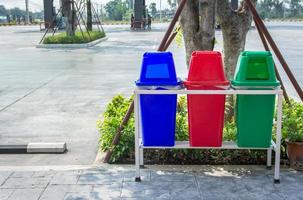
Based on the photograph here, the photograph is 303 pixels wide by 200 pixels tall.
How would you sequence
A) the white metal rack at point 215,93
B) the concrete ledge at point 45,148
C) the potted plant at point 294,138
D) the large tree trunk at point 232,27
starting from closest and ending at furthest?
the white metal rack at point 215,93 → the potted plant at point 294,138 → the concrete ledge at point 45,148 → the large tree trunk at point 232,27

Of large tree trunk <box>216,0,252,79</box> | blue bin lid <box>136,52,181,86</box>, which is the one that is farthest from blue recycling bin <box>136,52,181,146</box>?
large tree trunk <box>216,0,252,79</box>

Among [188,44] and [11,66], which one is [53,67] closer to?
[11,66]

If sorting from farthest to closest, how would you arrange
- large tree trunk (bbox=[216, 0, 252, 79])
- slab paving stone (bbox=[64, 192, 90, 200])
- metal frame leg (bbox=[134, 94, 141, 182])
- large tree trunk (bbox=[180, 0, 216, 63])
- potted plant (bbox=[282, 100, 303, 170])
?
large tree trunk (bbox=[216, 0, 252, 79])
large tree trunk (bbox=[180, 0, 216, 63])
potted plant (bbox=[282, 100, 303, 170])
metal frame leg (bbox=[134, 94, 141, 182])
slab paving stone (bbox=[64, 192, 90, 200])

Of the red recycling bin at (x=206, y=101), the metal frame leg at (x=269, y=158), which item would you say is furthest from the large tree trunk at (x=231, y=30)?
the red recycling bin at (x=206, y=101)

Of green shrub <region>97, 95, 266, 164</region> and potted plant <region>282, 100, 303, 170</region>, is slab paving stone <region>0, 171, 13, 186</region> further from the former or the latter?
potted plant <region>282, 100, 303, 170</region>

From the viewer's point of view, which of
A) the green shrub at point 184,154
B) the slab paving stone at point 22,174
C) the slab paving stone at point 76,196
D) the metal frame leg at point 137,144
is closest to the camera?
the slab paving stone at point 76,196

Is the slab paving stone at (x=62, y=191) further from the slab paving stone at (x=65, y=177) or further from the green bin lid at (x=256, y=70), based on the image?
the green bin lid at (x=256, y=70)

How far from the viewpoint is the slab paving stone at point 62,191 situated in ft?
14.3

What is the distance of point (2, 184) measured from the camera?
15.3ft

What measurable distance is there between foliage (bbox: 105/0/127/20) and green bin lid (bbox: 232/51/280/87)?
69358 millimetres

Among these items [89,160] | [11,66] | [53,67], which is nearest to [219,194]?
[89,160]

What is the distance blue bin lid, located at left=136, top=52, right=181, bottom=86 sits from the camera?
182 inches

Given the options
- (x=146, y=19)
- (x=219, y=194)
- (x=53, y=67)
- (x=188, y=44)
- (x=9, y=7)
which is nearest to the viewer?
(x=219, y=194)

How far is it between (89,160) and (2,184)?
3.75 feet
